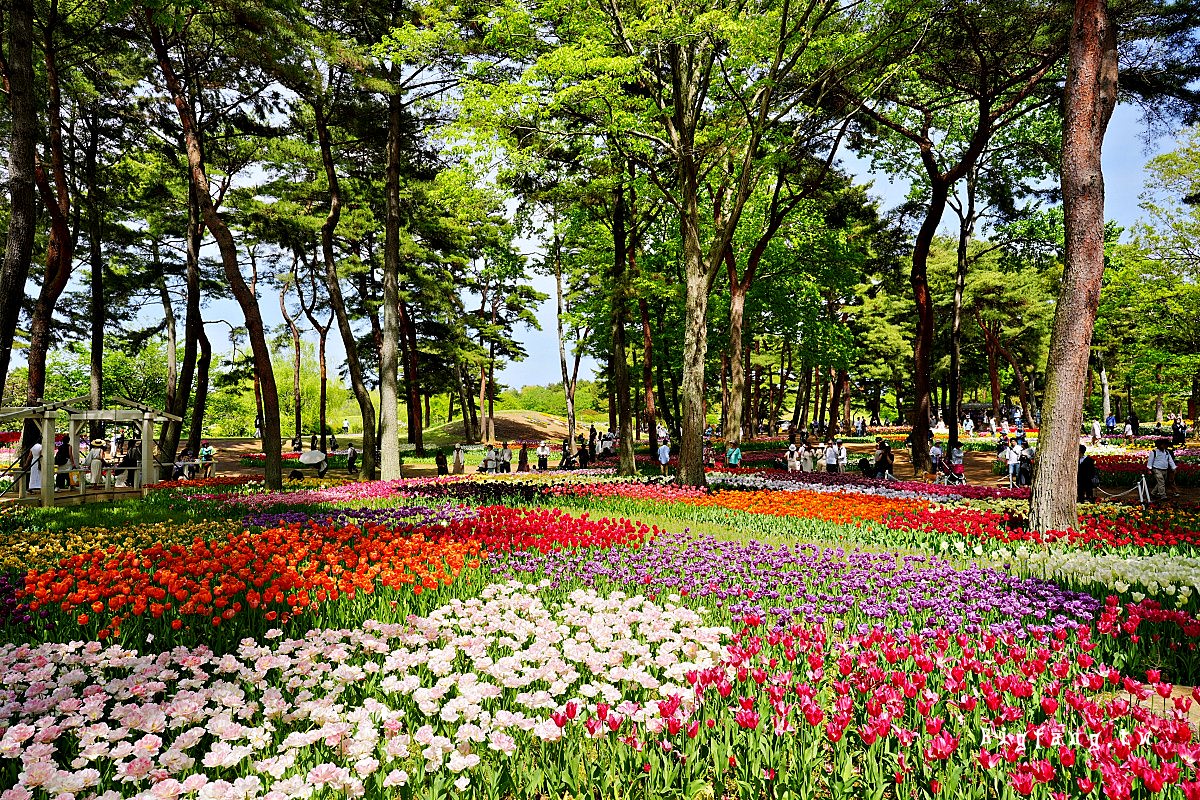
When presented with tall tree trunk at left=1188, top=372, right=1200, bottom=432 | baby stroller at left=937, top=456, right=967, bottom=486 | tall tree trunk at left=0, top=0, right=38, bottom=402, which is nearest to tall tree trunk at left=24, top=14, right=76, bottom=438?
tall tree trunk at left=0, top=0, right=38, bottom=402

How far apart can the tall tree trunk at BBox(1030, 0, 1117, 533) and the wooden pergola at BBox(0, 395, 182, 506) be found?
1624 cm

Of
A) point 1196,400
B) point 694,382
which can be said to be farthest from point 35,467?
point 1196,400

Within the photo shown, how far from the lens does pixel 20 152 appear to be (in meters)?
Answer: 8.95

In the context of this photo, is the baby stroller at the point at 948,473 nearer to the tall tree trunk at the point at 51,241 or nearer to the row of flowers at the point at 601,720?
the row of flowers at the point at 601,720

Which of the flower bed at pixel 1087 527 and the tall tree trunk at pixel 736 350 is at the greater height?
the tall tree trunk at pixel 736 350

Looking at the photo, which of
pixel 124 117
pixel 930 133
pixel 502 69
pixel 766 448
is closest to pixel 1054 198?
pixel 930 133

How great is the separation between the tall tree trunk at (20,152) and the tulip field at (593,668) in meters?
4.54

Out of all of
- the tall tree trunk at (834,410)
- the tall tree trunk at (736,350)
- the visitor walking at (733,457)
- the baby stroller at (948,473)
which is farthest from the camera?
the tall tree trunk at (834,410)

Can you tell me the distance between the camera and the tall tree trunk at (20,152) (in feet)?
29.7

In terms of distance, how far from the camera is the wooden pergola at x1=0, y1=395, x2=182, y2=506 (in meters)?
11.9

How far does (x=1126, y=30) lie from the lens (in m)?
12.4

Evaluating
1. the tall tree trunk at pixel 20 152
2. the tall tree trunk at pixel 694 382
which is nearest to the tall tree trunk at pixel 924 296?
the tall tree trunk at pixel 694 382

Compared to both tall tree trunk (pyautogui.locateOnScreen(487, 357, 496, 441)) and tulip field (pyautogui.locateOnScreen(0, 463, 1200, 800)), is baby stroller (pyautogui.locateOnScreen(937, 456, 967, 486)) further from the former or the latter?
tall tree trunk (pyautogui.locateOnScreen(487, 357, 496, 441))

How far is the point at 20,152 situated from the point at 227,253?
6.30 m
